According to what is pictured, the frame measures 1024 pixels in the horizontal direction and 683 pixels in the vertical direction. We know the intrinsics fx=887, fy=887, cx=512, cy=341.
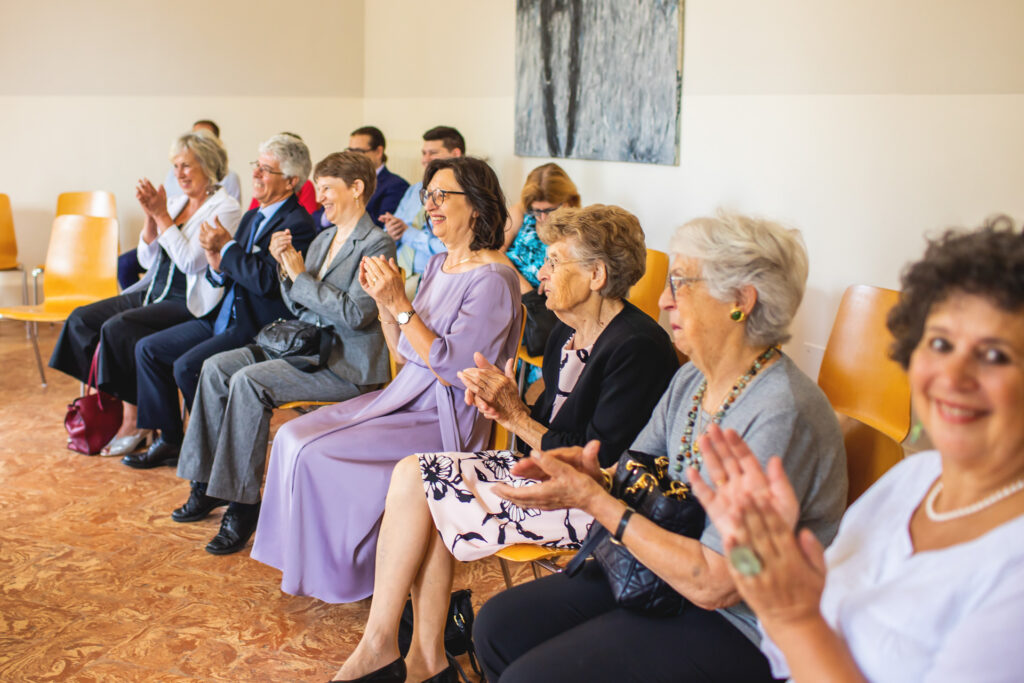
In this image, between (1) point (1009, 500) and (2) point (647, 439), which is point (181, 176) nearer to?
(2) point (647, 439)

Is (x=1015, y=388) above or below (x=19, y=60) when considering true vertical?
below

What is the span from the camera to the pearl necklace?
3.54 ft

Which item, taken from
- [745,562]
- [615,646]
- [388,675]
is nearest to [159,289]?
[388,675]

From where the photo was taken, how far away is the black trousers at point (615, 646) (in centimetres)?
148

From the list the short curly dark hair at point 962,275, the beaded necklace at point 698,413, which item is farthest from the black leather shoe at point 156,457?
the short curly dark hair at point 962,275

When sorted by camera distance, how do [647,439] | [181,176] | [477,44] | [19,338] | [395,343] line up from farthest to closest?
[19,338], [477,44], [181,176], [395,343], [647,439]

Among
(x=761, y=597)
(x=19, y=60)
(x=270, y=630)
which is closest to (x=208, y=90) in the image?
(x=19, y=60)

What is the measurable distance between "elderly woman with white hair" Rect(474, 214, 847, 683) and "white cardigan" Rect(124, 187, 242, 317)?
7.89 ft

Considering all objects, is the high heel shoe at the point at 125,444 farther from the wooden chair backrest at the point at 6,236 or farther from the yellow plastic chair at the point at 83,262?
the wooden chair backrest at the point at 6,236

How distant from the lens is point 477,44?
5723 millimetres

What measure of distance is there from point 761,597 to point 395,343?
6.38ft

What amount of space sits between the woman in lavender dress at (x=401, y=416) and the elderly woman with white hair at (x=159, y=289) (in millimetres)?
1396

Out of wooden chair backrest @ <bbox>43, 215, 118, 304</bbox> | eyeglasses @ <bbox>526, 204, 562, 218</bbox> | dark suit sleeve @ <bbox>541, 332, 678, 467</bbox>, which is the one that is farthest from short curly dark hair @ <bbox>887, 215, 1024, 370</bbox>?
wooden chair backrest @ <bbox>43, 215, 118, 304</bbox>

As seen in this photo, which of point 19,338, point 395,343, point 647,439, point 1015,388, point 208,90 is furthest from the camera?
point 208,90
